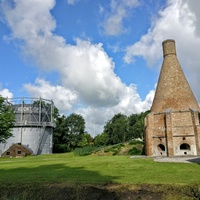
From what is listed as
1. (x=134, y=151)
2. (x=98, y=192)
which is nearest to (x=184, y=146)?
(x=134, y=151)

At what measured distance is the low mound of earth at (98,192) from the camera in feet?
27.2

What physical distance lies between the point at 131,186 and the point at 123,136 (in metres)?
55.7

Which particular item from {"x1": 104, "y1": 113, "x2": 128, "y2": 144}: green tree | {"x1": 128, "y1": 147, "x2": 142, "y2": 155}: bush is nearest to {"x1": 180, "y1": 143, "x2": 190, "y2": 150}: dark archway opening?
{"x1": 128, "y1": 147, "x2": 142, "y2": 155}: bush

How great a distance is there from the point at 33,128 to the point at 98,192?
40287mm

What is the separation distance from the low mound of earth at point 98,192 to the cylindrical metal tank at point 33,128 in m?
37.8

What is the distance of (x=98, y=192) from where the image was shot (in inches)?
343

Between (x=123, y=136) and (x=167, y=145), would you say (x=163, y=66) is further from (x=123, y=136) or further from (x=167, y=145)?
(x=123, y=136)

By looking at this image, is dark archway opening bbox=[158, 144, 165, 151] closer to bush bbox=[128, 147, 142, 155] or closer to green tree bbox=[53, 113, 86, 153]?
bush bbox=[128, 147, 142, 155]

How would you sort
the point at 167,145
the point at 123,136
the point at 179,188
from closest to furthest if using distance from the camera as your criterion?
the point at 179,188
the point at 167,145
the point at 123,136

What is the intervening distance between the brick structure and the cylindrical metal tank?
1024 inches

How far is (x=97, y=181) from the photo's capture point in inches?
391

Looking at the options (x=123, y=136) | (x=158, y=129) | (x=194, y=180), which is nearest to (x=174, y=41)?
(x=158, y=129)

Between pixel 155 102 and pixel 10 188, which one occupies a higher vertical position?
pixel 155 102

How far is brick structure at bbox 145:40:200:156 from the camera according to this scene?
25.4 meters
